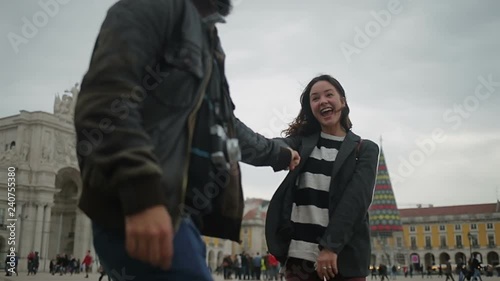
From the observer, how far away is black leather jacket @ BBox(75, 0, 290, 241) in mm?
1268

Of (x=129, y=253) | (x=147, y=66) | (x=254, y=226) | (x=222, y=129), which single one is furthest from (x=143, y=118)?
(x=254, y=226)

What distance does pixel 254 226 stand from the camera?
266 ft

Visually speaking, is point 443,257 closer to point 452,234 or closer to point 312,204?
point 452,234

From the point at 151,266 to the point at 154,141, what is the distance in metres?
0.35

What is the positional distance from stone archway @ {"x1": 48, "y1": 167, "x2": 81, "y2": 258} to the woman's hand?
4433 cm

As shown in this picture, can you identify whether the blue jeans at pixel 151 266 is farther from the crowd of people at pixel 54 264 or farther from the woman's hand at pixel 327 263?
the crowd of people at pixel 54 264

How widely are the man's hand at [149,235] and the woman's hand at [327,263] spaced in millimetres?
1607

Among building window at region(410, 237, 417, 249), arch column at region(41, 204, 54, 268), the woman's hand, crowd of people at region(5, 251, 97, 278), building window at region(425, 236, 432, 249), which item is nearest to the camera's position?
the woman's hand

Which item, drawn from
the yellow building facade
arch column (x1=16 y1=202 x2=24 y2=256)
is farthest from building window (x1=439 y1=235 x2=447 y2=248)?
arch column (x1=16 y1=202 x2=24 y2=256)

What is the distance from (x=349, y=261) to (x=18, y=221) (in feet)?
133

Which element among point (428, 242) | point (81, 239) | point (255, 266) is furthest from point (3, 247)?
point (428, 242)

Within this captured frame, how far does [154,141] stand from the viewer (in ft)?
4.58

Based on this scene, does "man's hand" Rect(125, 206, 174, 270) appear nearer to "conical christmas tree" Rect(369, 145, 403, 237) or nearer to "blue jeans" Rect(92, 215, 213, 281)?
"blue jeans" Rect(92, 215, 213, 281)

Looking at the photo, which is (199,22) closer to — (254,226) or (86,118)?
(86,118)
